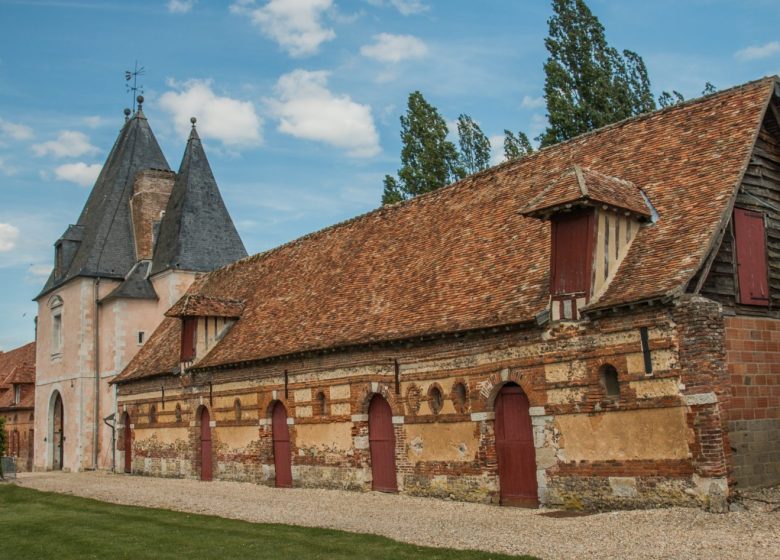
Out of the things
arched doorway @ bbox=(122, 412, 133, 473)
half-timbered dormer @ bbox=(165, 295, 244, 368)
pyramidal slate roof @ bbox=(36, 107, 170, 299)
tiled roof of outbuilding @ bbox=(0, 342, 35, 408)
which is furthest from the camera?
tiled roof of outbuilding @ bbox=(0, 342, 35, 408)

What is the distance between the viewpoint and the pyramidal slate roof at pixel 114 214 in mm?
32406

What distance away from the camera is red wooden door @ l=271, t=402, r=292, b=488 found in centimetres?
2008

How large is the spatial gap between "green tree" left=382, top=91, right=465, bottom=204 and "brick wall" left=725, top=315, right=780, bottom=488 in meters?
23.2

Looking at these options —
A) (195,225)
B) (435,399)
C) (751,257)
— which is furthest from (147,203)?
(751,257)

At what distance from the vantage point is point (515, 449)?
14.4 metres

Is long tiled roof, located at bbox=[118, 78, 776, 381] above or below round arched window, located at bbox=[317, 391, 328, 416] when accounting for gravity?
above

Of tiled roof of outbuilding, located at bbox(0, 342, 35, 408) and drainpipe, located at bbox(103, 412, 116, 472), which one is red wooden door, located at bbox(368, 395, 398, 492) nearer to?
drainpipe, located at bbox(103, 412, 116, 472)

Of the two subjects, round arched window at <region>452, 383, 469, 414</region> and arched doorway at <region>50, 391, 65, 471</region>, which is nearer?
round arched window at <region>452, 383, 469, 414</region>

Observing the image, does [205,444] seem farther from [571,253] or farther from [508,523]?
[571,253]

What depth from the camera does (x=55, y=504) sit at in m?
18.2

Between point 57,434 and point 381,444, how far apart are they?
2159 cm

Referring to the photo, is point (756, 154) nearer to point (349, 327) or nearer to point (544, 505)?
point (544, 505)

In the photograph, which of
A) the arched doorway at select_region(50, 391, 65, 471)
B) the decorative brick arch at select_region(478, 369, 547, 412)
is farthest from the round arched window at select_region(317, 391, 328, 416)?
the arched doorway at select_region(50, 391, 65, 471)

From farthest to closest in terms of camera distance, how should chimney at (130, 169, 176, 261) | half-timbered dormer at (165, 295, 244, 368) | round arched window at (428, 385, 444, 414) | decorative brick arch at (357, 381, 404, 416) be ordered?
chimney at (130, 169, 176, 261)
half-timbered dormer at (165, 295, 244, 368)
decorative brick arch at (357, 381, 404, 416)
round arched window at (428, 385, 444, 414)
